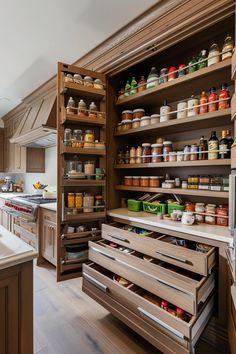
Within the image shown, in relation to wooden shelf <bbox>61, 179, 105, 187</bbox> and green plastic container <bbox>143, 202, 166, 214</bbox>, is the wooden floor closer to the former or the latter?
green plastic container <bbox>143, 202, 166, 214</bbox>

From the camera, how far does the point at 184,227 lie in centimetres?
152

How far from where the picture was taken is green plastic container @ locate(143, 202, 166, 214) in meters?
1.92

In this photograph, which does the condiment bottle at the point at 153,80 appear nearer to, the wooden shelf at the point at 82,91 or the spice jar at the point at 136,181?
the wooden shelf at the point at 82,91

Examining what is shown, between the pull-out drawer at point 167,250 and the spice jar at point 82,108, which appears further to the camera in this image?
the spice jar at point 82,108

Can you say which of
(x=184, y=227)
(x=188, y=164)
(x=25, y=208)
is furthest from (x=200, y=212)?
(x=25, y=208)

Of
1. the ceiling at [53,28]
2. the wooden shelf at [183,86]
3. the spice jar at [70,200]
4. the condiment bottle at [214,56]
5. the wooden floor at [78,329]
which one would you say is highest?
the ceiling at [53,28]

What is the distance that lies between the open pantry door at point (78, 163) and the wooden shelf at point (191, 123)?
0.41 m

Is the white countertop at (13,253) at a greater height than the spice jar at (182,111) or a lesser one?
lesser

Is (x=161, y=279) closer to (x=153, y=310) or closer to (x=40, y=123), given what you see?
(x=153, y=310)

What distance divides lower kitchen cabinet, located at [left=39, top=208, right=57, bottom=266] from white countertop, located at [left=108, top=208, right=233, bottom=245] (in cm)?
→ 89

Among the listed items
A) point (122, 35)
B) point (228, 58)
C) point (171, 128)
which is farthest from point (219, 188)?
point (122, 35)

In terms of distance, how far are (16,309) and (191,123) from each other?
5.44 feet

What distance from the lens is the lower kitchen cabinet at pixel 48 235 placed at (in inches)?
97.7

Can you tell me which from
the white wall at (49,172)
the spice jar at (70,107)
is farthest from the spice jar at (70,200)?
the white wall at (49,172)
